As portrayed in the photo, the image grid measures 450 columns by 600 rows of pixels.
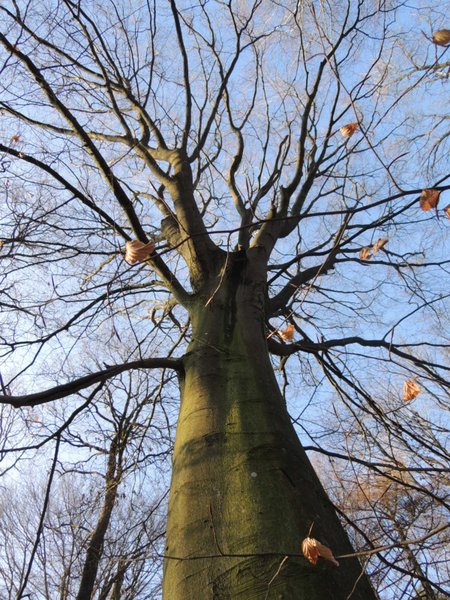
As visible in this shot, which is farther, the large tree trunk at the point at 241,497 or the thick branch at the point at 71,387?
the thick branch at the point at 71,387

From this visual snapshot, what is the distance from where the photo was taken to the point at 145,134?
3.77 m

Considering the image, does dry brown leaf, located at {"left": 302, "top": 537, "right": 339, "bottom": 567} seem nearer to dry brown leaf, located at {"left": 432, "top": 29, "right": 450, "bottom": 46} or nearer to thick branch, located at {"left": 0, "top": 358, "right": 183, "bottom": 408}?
thick branch, located at {"left": 0, "top": 358, "right": 183, "bottom": 408}

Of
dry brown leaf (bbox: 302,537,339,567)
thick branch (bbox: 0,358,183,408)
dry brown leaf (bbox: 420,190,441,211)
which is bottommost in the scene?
dry brown leaf (bbox: 302,537,339,567)

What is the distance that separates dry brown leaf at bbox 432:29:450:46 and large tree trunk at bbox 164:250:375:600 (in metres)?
1.52

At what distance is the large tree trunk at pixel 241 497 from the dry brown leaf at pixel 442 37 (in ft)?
4.99

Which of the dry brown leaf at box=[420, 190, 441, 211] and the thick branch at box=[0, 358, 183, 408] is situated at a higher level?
the dry brown leaf at box=[420, 190, 441, 211]

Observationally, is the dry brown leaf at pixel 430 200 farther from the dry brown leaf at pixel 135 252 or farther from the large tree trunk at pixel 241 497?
the dry brown leaf at pixel 135 252

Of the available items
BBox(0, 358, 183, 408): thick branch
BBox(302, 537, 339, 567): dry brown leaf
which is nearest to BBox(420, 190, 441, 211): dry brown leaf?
BBox(302, 537, 339, 567): dry brown leaf

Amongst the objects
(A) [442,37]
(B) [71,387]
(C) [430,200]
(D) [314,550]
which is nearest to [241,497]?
(D) [314,550]

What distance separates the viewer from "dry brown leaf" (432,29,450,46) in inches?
74.6

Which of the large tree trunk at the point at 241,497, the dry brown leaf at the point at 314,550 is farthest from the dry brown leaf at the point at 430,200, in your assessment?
the dry brown leaf at the point at 314,550

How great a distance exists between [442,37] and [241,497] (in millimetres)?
2046

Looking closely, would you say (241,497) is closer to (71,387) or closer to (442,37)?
(71,387)

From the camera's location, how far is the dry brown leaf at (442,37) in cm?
189
